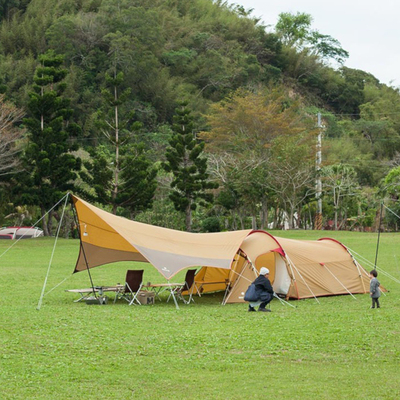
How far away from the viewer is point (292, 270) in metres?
13.8

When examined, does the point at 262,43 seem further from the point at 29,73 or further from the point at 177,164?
the point at 177,164

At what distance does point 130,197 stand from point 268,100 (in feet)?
52.3

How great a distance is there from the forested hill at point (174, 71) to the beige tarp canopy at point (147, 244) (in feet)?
97.2

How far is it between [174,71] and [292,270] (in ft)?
174

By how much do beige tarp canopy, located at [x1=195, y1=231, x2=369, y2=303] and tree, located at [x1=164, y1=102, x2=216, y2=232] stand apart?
19.7 metres

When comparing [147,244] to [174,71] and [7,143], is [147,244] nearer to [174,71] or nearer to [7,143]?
[7,143]

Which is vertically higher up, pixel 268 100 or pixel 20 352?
pixel 268 100

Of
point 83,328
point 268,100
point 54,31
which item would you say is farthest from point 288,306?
point 54,31

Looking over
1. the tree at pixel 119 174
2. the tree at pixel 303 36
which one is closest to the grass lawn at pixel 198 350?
the tree at pixel 119 174

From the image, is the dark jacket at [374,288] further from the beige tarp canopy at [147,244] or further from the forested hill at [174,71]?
the forested hill at [174,71]

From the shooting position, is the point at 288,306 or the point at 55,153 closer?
the point at 288,306

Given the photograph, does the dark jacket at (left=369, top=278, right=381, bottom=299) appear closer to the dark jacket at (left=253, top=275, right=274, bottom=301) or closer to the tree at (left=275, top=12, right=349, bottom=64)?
the dark jacket at (left=253, top=275, right=274, bottom=301)

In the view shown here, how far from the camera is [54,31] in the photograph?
189ft

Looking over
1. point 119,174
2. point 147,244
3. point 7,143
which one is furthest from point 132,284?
point 7,143
